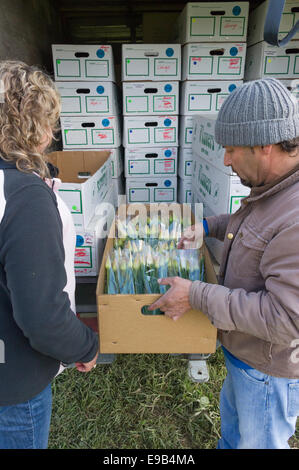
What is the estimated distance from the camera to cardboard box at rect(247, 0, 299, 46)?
2635 mm

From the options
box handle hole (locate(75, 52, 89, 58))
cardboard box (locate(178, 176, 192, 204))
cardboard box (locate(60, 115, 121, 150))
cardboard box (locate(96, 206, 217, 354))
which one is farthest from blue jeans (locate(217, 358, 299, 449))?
box handle hole (locate(75, 52, 89, 58))

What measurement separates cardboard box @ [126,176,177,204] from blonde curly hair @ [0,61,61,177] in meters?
2.13

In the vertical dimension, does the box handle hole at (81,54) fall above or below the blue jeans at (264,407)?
above

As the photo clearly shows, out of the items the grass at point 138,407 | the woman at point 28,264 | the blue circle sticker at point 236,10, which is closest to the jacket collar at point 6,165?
the woman at point 28,264

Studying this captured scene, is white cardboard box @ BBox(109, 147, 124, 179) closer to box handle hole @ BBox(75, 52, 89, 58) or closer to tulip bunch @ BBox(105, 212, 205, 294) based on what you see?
box handle hole @ BBox(75, 52, 89, 58)

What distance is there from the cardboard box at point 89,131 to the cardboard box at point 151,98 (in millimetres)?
187

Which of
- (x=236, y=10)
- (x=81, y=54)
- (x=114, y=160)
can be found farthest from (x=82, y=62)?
(x=236, y=10)

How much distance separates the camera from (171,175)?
3.08 metres

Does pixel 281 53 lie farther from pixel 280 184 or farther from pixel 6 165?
pixel 6 165

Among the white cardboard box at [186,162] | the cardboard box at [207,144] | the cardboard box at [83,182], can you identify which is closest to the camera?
the cardboard box at [83,182]

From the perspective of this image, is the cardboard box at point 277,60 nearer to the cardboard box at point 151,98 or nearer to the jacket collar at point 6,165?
the cardboard box at point 151,98

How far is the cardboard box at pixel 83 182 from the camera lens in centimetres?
178

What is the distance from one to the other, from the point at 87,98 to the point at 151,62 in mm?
591

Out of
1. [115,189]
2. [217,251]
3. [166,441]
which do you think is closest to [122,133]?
[115,189]
